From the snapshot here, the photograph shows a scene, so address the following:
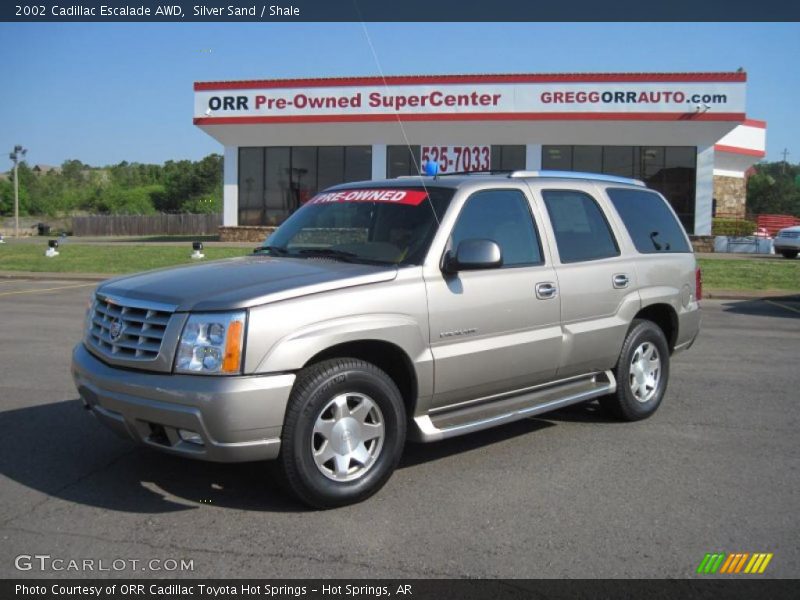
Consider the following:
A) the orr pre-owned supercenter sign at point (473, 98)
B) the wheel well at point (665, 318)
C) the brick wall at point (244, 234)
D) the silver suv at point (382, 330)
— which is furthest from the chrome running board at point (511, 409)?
the brick wall at point (244, 234)

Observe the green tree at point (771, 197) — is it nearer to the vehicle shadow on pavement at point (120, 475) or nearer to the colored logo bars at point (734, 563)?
the colored logo bars at point (734, 563)

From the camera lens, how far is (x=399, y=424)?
4414 mm

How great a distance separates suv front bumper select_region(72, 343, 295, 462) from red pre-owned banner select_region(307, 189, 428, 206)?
5.59 feet

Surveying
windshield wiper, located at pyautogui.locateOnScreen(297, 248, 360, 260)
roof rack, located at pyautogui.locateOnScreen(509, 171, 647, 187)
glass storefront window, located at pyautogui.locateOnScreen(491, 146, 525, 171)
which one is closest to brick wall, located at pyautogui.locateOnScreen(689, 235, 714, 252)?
glass storefront window, located at pyautogui.locateOnScreen(491, 146, 525, 171)

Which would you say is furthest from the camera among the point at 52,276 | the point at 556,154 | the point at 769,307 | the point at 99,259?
the point at 556,154

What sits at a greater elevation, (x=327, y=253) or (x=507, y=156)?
(x=507, y=156)

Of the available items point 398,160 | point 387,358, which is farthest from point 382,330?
point 398,160

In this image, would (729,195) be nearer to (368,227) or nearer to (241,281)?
(368,227)

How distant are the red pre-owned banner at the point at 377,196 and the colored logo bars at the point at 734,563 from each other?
273cm

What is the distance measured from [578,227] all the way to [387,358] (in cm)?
206

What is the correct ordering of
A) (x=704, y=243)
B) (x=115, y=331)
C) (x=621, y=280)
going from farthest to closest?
(x=704, y=243), (x=621, y=280), (x=115, y=331)

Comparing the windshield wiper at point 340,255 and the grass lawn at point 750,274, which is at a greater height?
the windshield wiper at point 340,255

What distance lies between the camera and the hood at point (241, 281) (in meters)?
3.98
